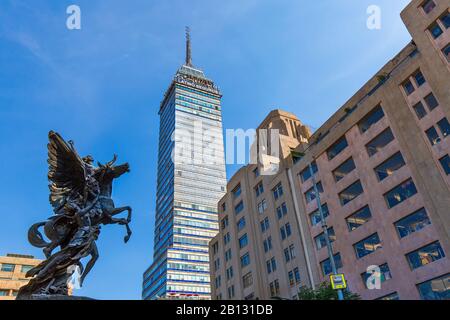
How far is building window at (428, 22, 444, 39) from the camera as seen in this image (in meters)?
34.4

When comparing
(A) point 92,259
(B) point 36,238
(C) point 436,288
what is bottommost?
(A) point 92,259

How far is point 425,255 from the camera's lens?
99.4ft

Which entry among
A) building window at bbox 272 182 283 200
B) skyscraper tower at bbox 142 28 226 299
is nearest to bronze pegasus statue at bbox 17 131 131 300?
building window at bbox 272 182 283 200

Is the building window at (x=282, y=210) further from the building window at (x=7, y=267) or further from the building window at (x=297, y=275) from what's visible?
the building window at (x=7, y=267)

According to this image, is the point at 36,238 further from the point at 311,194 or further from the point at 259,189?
the point at 259,189

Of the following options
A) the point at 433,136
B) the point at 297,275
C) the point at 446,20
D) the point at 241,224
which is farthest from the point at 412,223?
the point at 241,224

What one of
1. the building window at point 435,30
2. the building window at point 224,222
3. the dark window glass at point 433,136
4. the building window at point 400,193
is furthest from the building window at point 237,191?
the building window at point 435,30

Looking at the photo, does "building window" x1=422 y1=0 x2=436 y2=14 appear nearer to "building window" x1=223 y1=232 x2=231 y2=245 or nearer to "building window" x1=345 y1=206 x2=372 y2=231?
"building window" x1=345 y1=206 x2=372 y2=231

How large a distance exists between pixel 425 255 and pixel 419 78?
17.5m

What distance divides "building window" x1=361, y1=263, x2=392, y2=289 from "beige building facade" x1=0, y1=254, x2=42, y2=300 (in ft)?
187

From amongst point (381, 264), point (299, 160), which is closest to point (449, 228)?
point (381, 264)

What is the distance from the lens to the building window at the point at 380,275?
32828mm

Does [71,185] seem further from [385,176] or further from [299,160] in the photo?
[299,160]

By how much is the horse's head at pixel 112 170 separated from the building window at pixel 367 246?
2790cm
